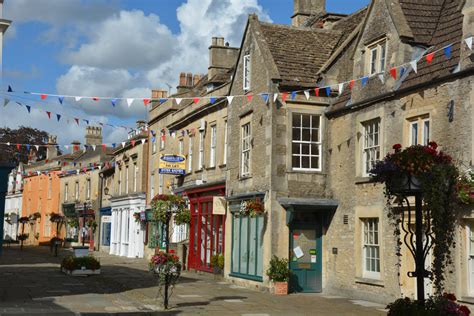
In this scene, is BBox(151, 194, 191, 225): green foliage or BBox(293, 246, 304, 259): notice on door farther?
BBox(151, 194, 191, 225): green foliage

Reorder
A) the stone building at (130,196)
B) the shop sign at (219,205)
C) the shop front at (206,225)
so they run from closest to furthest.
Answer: the shop sign at (219,205), the shop front at (206,225), the stone building at (130,196)

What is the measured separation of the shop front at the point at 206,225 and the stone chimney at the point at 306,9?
931 cm

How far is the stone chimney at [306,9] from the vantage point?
3072 centimetres

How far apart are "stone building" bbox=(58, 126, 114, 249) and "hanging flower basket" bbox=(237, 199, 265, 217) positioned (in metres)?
27.9

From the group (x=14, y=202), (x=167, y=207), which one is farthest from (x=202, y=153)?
(x=14, y=202)

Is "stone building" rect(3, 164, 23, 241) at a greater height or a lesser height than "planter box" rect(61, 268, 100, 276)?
greater

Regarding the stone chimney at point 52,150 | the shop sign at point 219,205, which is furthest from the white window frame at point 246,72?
the stone chimney at point 52,150

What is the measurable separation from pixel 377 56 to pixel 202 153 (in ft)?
39.5

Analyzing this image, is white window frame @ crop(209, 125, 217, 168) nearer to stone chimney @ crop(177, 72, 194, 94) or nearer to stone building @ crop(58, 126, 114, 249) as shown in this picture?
stone chimney @ crop(177, 72, 194, 94)

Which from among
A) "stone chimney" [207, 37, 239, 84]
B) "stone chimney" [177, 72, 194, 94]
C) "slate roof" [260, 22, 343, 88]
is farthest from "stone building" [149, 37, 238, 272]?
"slate roof" [260, 22, 343, 88]

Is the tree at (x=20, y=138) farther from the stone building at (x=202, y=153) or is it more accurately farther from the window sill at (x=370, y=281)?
the window sill at (x=370, y=281)

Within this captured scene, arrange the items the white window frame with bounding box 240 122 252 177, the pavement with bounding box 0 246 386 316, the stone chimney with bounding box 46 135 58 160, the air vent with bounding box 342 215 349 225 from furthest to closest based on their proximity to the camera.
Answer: the stone chimney with bounding box 46 135 58 160 < the white window frame with bounding box 240 122 252 177 < the air vent with bounding box 342 215 349 225 < the pavement with bounding box 0 246 386 316

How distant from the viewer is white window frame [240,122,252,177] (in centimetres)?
2320

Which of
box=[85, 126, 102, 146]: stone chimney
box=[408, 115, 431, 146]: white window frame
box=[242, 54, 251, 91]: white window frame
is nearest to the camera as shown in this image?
box=[408, 115, 431, 146]: white window frame
